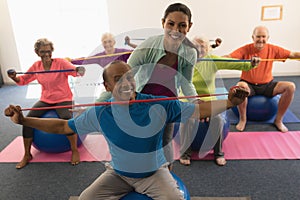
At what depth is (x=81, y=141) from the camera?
9.54 ft

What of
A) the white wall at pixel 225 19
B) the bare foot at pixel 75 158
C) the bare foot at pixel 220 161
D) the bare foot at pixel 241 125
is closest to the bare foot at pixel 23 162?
the bare foot at pixel 75 158

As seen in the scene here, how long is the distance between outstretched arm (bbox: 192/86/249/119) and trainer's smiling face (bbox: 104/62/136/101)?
39 centimetres

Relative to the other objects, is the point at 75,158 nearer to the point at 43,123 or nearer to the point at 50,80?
the point at 50,80

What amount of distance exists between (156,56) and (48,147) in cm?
157

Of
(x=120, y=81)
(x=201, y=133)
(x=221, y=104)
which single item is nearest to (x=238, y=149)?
(x=201, y=133)

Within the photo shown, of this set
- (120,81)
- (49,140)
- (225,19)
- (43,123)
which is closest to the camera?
(120,81)

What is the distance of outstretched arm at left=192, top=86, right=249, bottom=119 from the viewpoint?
1.41 meters

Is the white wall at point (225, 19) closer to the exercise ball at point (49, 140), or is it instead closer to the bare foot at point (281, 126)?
the bare foot at point (281, 126)

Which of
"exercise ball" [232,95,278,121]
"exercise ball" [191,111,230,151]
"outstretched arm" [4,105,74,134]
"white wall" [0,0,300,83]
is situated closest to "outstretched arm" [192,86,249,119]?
"outstretched arm" [4,105,74,134]

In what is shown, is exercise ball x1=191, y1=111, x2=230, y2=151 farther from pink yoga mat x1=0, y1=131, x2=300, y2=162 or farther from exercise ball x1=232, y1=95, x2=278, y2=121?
exercise ball x1=232, y1=95, x2=278, y2=121

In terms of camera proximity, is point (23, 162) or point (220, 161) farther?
point (23, 162)

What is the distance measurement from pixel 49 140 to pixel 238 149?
185cm

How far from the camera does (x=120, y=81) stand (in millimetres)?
1504

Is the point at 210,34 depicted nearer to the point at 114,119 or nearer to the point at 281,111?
the point at 281,111
